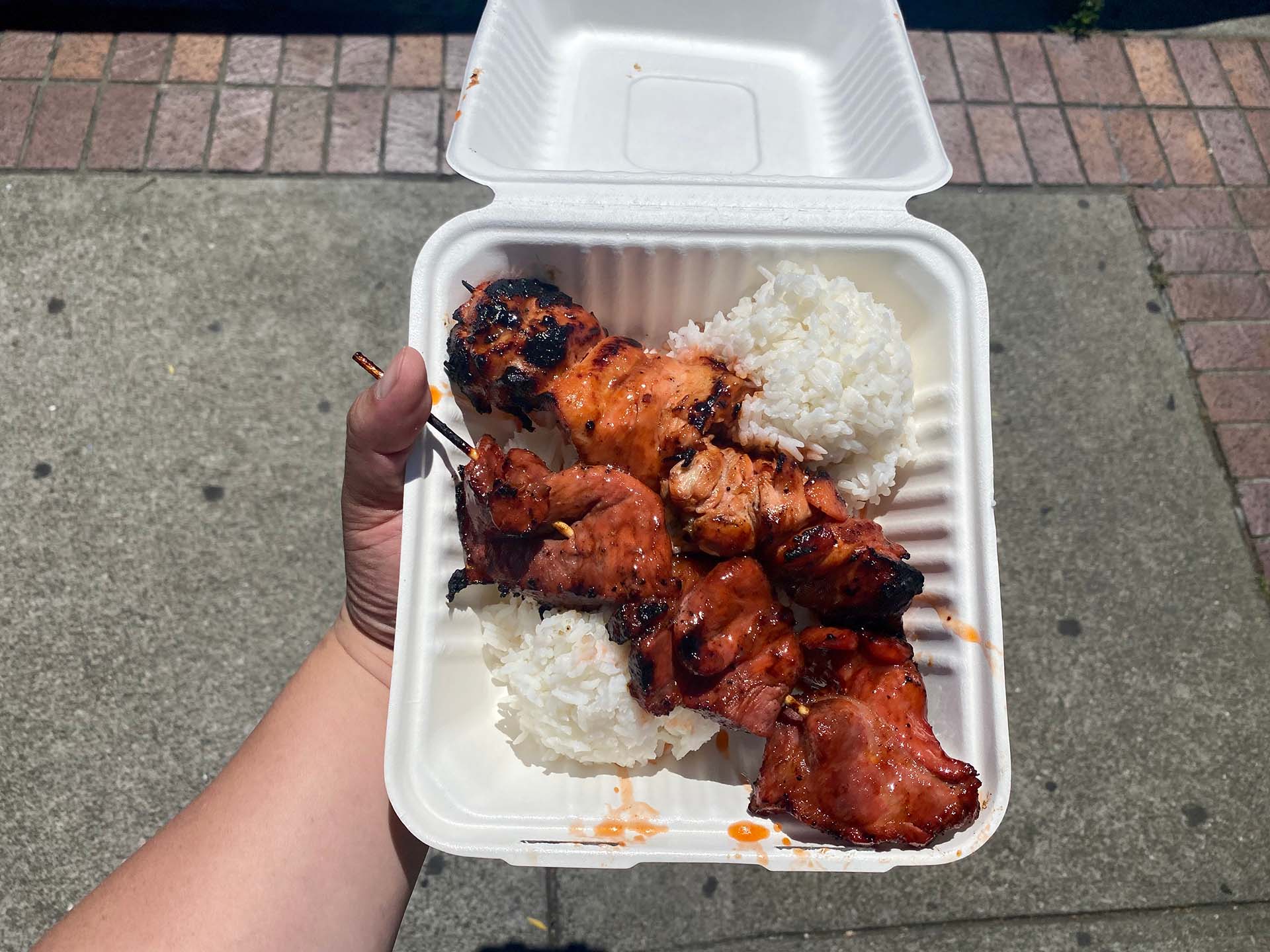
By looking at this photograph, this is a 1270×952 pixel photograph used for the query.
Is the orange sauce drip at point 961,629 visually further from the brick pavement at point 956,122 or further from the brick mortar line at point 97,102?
the brick mortar line at point 97,102

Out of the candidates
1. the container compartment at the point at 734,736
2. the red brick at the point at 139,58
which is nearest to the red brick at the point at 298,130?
the red brick at the point at 139,58

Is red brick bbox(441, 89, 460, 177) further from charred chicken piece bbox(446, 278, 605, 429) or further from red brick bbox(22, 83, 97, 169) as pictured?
charred chicken piece bbox(446, 278, 605, 429)

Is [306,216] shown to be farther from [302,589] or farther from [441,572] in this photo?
[441,572]

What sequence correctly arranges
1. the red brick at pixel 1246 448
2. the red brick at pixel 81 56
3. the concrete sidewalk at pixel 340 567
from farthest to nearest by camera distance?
1. the red brick at pixel 81 56
2. the red brick at pixel 1246 448
3. the concrete sidewalk at pixel 340 567

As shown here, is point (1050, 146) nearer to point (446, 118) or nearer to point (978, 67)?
point (978, 67)

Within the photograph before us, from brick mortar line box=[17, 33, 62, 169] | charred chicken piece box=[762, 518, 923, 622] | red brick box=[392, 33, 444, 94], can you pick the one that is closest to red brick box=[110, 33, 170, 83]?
brick mortar line box=[17, 33, 62, 169]

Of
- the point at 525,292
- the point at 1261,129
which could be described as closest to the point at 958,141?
the point at 1261,129
